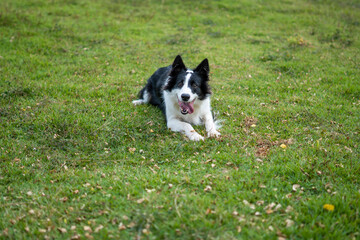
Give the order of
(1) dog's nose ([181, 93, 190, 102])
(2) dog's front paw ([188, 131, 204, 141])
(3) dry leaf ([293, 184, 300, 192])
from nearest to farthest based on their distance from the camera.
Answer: (3) dry leaf ([293, 184, 300, 192])
(2) dog's front paw ([188, 131, 204, 141])
(1) dog's nose ([181, 93, 190, 102])

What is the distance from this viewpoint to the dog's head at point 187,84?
226 inches

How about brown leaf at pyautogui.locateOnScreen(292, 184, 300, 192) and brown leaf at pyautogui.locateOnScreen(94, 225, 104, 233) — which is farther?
brown leaf at pyautogui.locateOnScreen(292, 184, 300, 192)

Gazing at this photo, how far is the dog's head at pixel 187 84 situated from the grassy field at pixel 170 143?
0.70 meters

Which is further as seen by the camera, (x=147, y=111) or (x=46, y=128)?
(x=147, y=111)

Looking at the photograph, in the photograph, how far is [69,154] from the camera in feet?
16.8

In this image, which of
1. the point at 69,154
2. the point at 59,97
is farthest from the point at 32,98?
the point at 69,154

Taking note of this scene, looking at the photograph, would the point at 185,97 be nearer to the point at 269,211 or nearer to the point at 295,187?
the point at 295,187

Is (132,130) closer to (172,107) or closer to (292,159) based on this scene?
(172,107)

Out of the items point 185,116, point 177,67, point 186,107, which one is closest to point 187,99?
point 186,107

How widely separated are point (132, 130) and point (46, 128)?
5.45 feet

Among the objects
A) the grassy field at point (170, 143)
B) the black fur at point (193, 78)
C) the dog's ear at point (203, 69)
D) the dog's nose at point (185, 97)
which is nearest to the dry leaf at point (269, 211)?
the grassy field at point (170, 143)

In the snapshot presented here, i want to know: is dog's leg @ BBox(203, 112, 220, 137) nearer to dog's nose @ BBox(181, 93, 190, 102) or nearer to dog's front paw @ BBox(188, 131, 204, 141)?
dog's front paw @ BBox(188, 131, 204, 141)

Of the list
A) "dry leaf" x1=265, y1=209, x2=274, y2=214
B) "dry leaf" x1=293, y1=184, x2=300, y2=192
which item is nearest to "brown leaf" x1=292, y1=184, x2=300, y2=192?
"dry leaf" x1=293, y1=184, x2=300, y2=192

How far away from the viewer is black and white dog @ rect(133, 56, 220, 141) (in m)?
5.75
